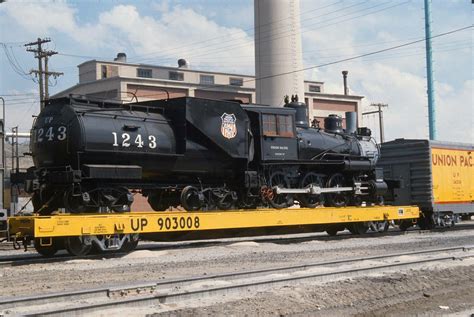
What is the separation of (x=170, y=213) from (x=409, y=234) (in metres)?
9.48

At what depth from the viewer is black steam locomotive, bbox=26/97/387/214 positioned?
13.1 m

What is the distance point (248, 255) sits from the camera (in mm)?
13445

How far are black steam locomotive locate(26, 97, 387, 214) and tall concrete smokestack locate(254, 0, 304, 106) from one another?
30.7 meters

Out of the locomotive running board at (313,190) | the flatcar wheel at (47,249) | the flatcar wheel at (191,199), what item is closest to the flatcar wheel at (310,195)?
the locomotive running board at (313,190)

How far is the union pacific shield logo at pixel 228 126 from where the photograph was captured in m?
15.4

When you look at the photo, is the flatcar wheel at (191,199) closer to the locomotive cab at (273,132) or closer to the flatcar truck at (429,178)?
the locomotive cab at (273,132)

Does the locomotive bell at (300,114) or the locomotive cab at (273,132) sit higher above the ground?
the locomotive bell at (300,114)

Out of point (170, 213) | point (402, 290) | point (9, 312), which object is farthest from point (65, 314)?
point (170, 213)

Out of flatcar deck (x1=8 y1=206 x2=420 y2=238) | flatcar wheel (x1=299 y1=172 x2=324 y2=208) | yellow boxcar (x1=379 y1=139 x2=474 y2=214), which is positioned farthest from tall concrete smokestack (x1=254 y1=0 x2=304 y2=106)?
flatcar deck (x1=8 y1=206 x2=420 y2=238)

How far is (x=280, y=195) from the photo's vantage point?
1680 cm

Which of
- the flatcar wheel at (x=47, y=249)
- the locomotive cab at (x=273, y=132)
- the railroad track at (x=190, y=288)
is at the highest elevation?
the locomotive cab at (x=273, y=132)

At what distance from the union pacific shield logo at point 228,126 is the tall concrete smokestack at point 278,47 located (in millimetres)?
33696

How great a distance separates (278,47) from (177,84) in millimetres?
9483

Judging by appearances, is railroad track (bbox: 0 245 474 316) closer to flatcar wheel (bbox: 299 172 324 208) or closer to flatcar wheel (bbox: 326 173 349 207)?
flatcar wheel (bbox: 299 172 324 208)
